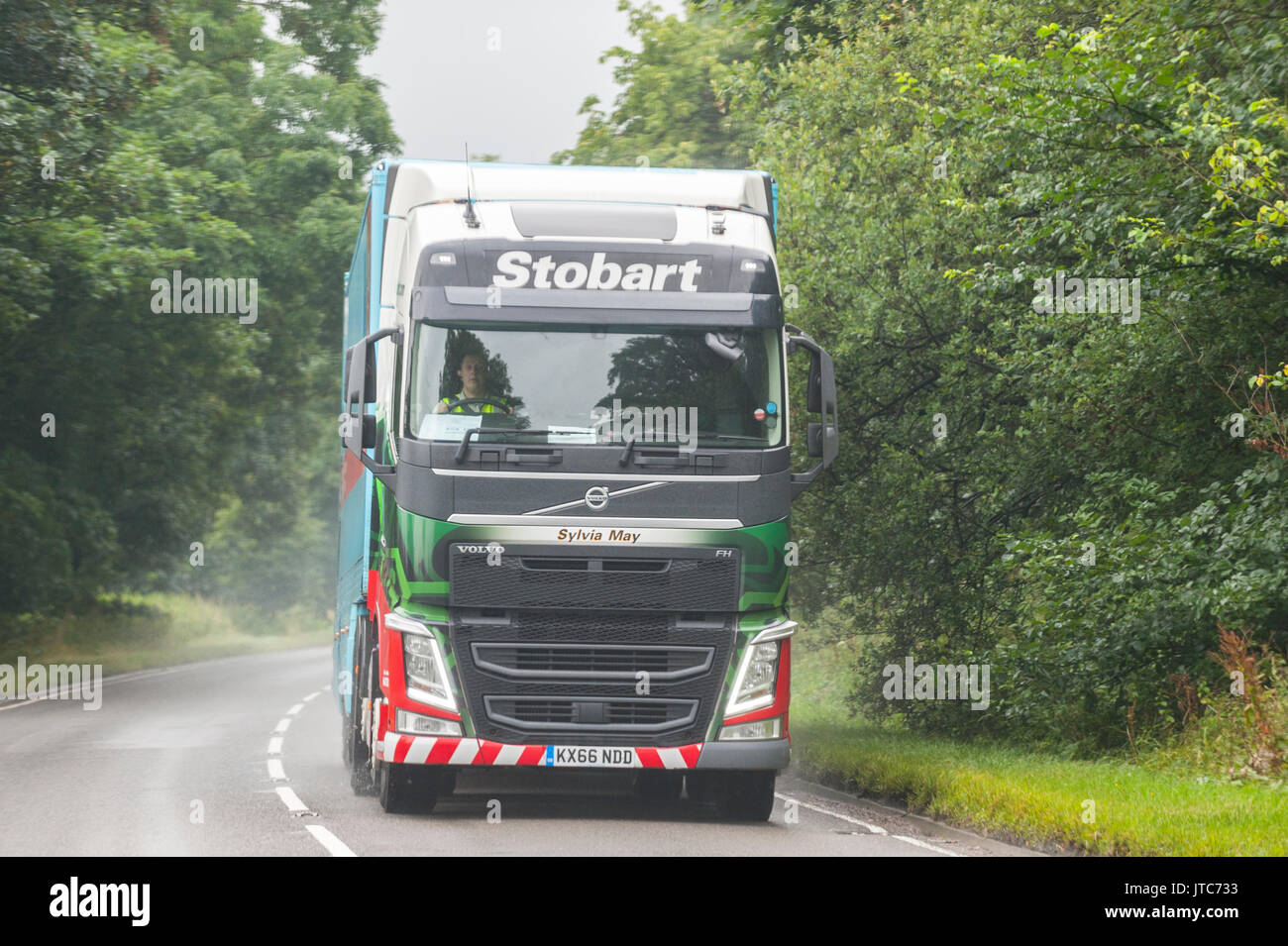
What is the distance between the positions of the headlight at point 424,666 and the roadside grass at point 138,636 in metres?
21.3

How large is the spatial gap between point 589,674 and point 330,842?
6.22ft

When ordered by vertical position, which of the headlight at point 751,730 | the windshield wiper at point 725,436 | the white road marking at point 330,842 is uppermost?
the windshield wiper at point 725,436

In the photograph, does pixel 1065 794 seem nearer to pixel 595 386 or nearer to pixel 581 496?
pixel 581 496

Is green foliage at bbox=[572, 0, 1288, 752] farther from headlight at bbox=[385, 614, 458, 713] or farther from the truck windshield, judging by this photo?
headlight at bbox=[385, 614, 458, 713]

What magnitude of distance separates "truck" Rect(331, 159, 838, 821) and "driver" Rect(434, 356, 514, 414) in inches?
0.6

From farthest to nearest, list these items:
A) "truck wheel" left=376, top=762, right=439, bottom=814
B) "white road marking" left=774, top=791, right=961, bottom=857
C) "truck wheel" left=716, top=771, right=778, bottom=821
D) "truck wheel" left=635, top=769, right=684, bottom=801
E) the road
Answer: "truck wheel" left=635, top=769, right=684, bottom=801 → "truck wheel" left=716, top=771, right=778, bottom=821 → "truck wheel" left=376, top=762, right=439, bottom=814 → "white road marking" left=774, top=791, right=961, bottom=857 → the road

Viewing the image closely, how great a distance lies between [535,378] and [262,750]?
8.17 metres

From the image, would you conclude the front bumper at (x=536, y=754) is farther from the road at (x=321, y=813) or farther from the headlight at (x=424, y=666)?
the road at (x=321, y=813)

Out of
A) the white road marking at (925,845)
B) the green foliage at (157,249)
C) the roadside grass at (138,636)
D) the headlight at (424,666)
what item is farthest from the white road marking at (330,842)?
the roadside grass at (138,636)

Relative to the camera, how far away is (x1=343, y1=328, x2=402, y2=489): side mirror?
10745 mm

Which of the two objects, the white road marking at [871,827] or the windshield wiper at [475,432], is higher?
the windshield wiper at [475,432]

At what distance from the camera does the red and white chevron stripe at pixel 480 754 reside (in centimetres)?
1039

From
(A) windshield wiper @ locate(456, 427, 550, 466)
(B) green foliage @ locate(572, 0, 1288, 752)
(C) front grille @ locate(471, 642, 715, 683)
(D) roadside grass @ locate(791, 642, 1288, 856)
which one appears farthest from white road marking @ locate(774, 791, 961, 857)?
(A) windshield wiper @ locate(456, 427, 550, 466)

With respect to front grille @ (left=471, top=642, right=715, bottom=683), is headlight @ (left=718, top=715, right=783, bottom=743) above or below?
below
